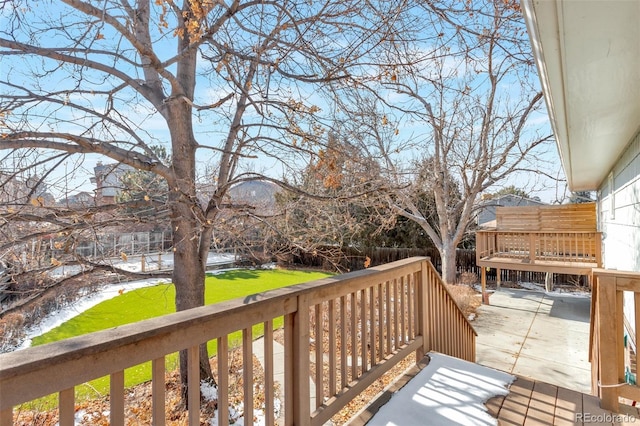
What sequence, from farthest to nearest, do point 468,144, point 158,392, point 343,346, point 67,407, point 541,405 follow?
point 468,144 → point 541,405 → point 343,346 → point 158,392 → point 67,407

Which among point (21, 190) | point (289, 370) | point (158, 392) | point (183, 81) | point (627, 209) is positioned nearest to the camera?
point (158, 392)

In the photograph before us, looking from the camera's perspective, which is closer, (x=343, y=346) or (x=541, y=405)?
(x=343, y=346)

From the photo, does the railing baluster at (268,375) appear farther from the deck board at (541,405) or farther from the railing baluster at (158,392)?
the deck board at (541,405)

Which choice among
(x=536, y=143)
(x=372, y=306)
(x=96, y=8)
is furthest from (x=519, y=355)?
(x=96, y=8)

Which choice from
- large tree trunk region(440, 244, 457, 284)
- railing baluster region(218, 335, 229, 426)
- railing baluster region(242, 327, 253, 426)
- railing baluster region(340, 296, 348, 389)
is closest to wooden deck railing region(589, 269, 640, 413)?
railing baluster region(340, 296, 348, 389)

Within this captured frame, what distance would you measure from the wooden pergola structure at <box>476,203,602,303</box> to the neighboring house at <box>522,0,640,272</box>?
12.3 feet

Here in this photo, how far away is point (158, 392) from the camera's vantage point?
1381 mm

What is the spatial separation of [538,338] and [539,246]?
11.7 ft

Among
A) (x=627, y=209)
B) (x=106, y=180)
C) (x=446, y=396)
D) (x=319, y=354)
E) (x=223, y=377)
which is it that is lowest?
(x=446, y=396)

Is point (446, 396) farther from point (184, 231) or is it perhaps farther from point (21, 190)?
point (21, 190)

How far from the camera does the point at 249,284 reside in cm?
1398

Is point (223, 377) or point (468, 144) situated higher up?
point (468, 144)

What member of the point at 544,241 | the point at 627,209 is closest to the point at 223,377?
the point at 627,209

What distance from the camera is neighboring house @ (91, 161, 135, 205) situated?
4360 mm
